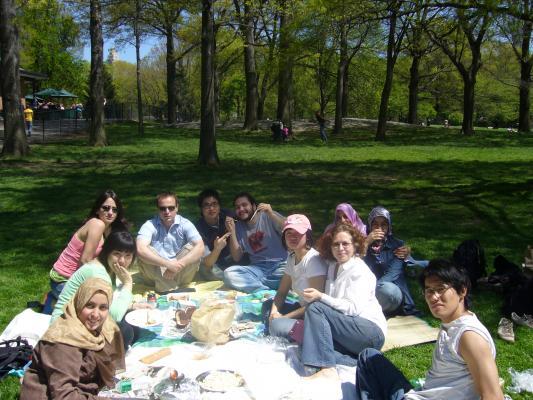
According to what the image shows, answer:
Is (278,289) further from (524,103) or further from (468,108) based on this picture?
(524,103)

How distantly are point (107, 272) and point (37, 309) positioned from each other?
118 centimetres

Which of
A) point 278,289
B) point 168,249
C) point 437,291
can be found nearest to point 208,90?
point 168,249

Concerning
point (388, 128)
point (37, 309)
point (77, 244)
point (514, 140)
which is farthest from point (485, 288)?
point (388, 128)

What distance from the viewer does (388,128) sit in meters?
29.5

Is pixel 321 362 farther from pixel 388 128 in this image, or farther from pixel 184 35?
pixel 184 35

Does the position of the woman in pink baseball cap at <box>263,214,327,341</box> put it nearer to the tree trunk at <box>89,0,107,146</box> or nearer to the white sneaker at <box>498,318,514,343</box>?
the white sneaker at <box>498,318,514,343</box>

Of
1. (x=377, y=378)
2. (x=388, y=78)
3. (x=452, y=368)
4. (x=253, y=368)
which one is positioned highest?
(x=388, y=78)

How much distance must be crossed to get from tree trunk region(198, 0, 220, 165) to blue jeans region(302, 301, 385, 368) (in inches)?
416

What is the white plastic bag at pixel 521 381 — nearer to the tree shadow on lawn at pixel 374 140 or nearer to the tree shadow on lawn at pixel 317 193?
the tree shadow on lawn at pixel 317 193

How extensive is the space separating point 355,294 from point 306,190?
23.4 feet

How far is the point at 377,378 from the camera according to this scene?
3408mm

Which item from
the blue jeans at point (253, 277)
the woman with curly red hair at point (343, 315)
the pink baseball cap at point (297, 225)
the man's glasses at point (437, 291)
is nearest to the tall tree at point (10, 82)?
the blue jeans at point (253, 277)

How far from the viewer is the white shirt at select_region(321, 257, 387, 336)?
13.4 ft

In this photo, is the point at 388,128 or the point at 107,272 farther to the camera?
the point at 388,128
